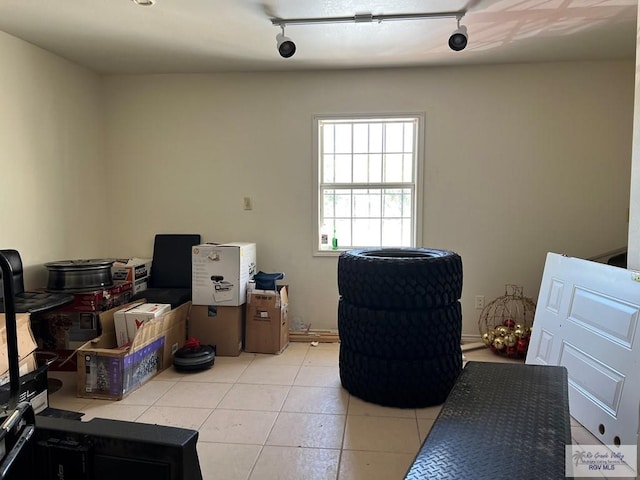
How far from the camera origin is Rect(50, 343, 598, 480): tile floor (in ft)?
6.41

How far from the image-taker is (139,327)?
287cm

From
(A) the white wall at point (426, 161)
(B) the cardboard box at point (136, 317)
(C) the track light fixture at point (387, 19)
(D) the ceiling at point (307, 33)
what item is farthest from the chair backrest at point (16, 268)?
(C) the track light fixture at point (387, 19)

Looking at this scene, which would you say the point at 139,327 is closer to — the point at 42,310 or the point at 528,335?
the point at 42,310

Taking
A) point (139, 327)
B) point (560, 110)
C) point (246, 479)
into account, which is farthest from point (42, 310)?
point (560, 110)

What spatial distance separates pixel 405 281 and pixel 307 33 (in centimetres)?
190

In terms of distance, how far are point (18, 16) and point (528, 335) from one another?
4.26 meters

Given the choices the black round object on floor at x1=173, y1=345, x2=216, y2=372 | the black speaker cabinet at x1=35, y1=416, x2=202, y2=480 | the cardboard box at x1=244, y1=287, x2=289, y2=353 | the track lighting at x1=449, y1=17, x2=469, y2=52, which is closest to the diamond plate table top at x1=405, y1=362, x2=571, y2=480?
the black speaker cabinet at x1=35, y1=416, x2=202, y2=480

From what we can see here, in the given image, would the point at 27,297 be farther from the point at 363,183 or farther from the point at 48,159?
the point at 363,183

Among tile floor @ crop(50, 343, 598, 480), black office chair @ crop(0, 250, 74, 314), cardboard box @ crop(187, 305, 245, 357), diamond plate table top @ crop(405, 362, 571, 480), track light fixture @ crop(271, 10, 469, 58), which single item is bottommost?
tile floor @ crop(50, 343, 598, 480)

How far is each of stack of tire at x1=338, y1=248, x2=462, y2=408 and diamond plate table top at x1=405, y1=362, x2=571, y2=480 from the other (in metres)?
0.52

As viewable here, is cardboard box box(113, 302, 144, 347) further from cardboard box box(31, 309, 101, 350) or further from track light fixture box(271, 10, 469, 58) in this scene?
track light fixture box(271, 10, 469, 58)

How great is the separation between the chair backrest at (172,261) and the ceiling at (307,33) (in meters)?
1.55

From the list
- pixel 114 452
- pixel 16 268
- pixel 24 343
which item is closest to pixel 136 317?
pixel 24 343

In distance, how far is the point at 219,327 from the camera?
3.45m
